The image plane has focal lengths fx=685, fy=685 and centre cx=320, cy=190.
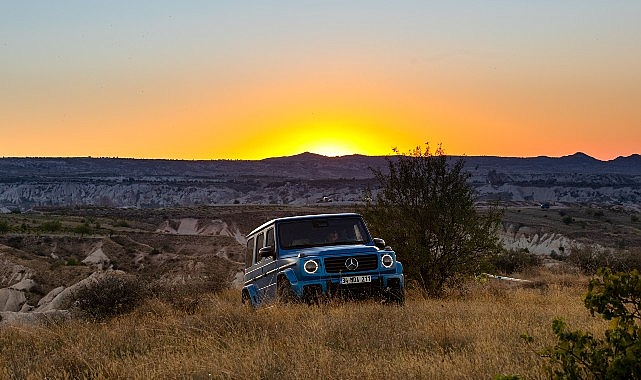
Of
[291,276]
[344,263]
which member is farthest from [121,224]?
[344,263]

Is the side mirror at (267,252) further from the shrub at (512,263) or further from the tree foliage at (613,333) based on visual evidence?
the shrub at (512,263)

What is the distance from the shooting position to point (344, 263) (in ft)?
39.7

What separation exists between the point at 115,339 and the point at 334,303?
353 centimetres

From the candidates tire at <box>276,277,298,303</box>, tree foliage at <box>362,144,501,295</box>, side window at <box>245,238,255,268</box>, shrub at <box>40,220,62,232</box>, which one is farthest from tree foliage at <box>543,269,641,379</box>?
shrub at <box>40,220,62,232</box>

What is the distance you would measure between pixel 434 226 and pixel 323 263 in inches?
268

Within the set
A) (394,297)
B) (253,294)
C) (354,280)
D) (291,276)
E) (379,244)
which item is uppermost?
(379,244)

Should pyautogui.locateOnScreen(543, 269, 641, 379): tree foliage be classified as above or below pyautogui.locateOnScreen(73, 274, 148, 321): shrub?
above

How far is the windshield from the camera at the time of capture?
13070mm

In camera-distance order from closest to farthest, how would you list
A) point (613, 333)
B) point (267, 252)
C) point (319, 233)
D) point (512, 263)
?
point (613, 333)
point (267, 252)
point (319, 233)
point (512, 263)

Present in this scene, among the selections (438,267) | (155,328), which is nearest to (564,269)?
(438,267)

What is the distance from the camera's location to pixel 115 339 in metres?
10.1

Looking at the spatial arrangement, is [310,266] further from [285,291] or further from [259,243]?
[259,243]

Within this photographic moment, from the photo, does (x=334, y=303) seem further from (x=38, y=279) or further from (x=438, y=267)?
(x=38, y=279)

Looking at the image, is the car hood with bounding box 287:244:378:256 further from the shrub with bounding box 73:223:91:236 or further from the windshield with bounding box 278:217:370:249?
the shrub with bounding box 73:223:91:236
